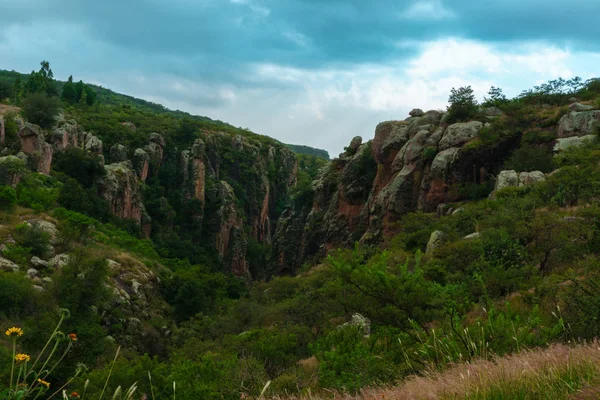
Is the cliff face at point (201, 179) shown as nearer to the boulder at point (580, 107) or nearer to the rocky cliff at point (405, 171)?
the rocky cliff at point (405, 171)

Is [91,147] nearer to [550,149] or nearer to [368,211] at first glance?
[368,211]

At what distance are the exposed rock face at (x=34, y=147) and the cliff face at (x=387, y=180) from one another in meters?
24.6

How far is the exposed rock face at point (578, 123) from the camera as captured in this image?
31.2 metres

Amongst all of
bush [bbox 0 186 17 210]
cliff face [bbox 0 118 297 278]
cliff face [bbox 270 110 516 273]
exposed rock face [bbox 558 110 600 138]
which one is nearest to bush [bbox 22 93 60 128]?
cliff face [bbox 0 118 297 278]

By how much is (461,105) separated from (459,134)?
10.9 ft

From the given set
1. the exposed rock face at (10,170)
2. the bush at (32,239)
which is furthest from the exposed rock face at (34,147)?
the bush at (32,239)

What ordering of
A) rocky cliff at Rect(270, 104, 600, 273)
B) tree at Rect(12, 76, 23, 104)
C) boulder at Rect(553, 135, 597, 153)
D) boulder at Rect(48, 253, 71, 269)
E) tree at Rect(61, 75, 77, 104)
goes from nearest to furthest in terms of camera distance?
1. boulder at Rect(48, 253, 71, 269)
2. boulder at Rect(553, 135, 597, 153)
3. rocky cliff at Rect(270, 104, 600, 273)
4. tree at Rect(12, 76, 23, 104)
5. tree at Rect(61, 75, 77, 104)

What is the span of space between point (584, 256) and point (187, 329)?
20.9m

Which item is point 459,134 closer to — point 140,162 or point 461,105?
point 461,105

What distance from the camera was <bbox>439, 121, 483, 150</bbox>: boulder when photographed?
3516 cm

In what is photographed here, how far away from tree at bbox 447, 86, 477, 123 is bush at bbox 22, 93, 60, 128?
37297mm

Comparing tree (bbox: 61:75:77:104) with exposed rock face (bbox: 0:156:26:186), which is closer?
exposed rock face (bbox: 0:156:26:186)

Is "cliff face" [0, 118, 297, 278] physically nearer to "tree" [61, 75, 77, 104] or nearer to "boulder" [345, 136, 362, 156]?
"tree" [61, 75, 77, 104]

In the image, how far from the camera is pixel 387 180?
4075cm
